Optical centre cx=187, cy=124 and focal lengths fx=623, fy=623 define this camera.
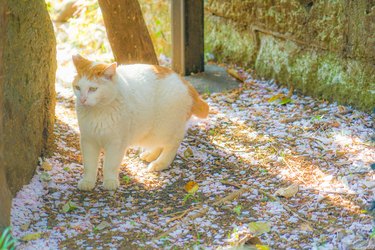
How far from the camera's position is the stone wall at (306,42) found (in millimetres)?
4871

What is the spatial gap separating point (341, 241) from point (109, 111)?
5.18ft

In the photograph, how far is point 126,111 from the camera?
392cm

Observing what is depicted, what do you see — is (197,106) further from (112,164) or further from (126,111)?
(112,164)

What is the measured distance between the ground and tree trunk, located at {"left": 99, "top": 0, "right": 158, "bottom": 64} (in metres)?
0.68

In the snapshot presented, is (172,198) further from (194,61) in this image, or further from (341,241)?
A: (194,61)

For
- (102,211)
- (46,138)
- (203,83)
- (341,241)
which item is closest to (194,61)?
(203,83)

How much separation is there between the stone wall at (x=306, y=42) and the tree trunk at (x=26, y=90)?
2181 mm

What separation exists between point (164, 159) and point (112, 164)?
0.50 metres

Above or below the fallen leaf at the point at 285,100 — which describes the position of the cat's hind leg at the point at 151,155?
below

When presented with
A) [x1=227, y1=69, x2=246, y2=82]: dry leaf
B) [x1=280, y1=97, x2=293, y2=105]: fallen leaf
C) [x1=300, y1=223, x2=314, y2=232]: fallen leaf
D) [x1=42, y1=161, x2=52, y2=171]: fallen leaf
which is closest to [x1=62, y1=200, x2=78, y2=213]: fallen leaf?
[x1=42, y1=161, x2=52, y2=171]: fallen leaf

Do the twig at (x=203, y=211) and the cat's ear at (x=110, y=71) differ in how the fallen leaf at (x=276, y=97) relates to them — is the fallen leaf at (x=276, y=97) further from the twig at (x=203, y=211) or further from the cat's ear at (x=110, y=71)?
the cat's ear at (x=110, y=71)

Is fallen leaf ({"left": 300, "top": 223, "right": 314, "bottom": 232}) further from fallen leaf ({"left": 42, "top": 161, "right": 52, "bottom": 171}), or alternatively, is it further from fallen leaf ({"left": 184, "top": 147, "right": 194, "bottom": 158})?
fallen leaf ({"left": 42, "top": 161, "right": 52, "bottom": 171})

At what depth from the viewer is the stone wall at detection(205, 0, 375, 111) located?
4.87 metres

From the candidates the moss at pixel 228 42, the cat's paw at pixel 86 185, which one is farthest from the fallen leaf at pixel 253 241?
the moss at pixel 228 42
